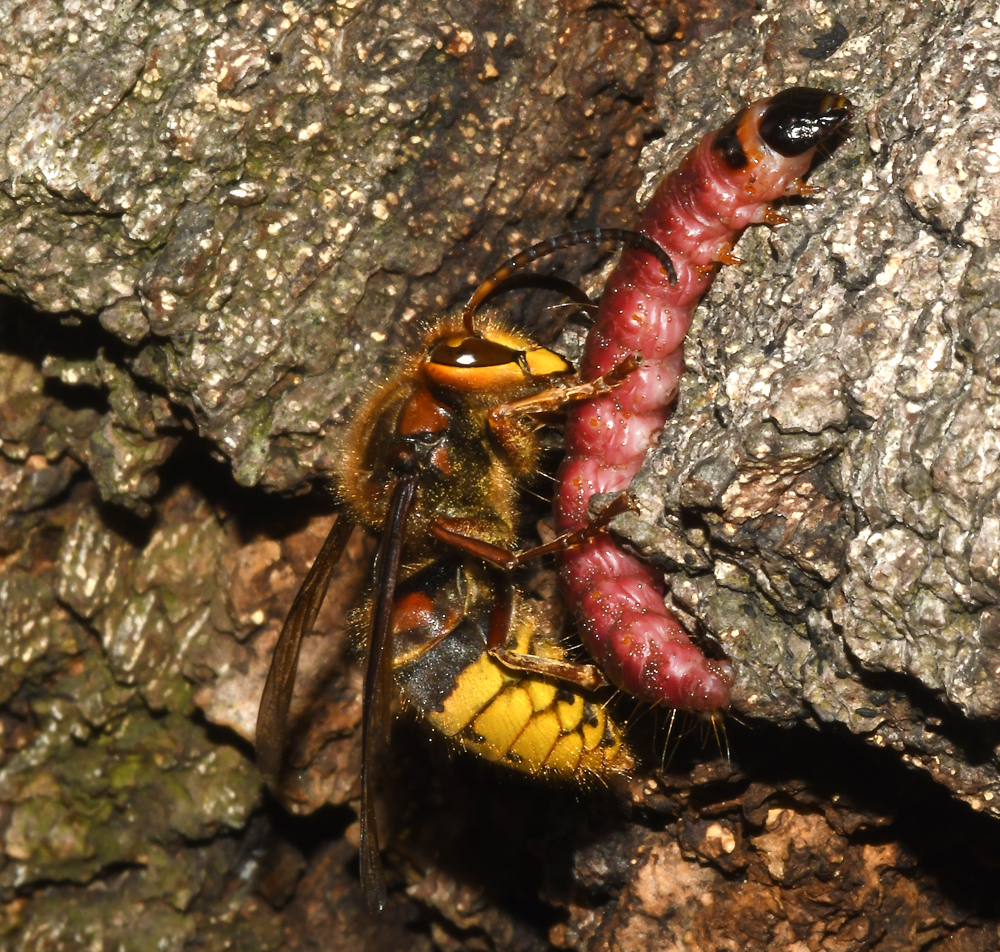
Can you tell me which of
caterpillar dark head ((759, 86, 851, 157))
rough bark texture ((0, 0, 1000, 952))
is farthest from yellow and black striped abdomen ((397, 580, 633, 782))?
caterpillar dark head ((759, 86, 851, 157))

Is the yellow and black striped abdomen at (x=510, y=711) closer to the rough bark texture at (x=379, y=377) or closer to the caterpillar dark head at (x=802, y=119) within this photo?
the rough bark texture at (x=379, y=377)

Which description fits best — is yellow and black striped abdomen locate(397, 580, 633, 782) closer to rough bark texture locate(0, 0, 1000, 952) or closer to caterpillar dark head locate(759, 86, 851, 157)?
rough bark texture locate(0, 0, 1000, 952)

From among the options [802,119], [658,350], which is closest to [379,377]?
[658,350]

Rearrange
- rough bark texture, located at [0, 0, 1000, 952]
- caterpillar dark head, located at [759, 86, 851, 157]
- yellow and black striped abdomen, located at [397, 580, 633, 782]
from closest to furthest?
rough bark texture, located at [0, 0, 1000, 952] → caterpillar dark head, located at [759, 86, 851, 157] → yellow and black striped abdomen, located at [397, 580, 633, 782]

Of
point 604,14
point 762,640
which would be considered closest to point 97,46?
point 604,14

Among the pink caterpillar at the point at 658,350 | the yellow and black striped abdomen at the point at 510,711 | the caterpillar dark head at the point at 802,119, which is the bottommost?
the yellow and black striped abdomen at the point at 510,711

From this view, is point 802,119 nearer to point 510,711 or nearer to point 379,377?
point 379,377

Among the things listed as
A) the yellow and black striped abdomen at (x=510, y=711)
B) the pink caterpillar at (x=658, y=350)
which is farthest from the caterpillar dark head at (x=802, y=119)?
the yellow and black striped abdomen at (x=510, y=711)
